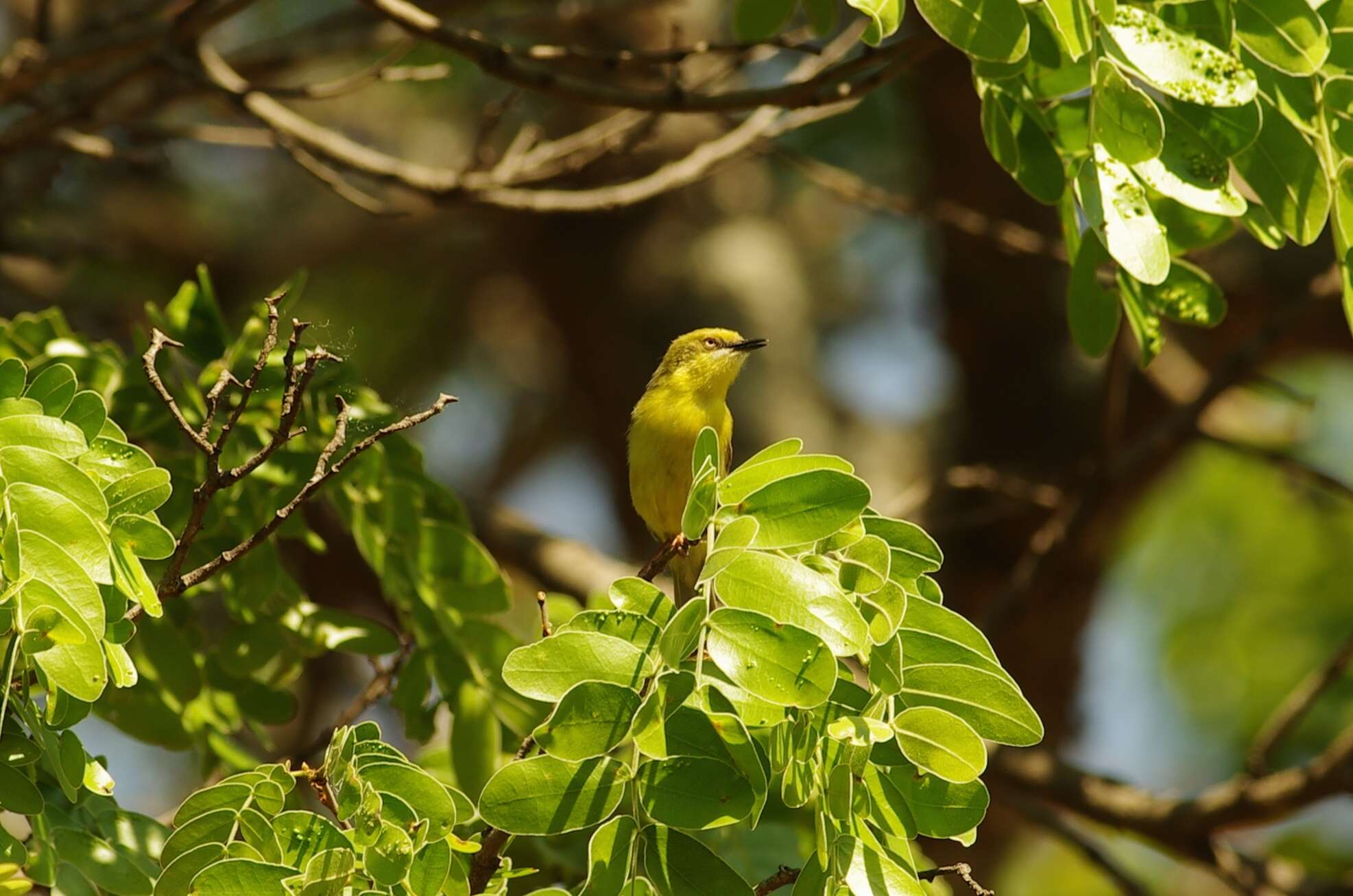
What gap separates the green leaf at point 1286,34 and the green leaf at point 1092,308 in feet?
1.64

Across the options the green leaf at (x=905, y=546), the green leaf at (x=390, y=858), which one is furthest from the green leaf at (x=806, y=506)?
the green leaf at (x=390, y=858)

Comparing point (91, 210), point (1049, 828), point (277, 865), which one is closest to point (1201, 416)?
point (1049, 828)

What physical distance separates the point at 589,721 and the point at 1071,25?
1.38 metres

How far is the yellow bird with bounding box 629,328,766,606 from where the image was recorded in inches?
188

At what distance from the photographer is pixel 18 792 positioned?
2.09m

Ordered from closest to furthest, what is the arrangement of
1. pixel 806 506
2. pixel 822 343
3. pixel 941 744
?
1. pixel 941 744
2. pixel 806 506
3. pixel 822 343

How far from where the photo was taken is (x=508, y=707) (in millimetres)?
3225

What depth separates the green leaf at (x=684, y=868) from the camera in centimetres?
198

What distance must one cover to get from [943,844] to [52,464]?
199 inches

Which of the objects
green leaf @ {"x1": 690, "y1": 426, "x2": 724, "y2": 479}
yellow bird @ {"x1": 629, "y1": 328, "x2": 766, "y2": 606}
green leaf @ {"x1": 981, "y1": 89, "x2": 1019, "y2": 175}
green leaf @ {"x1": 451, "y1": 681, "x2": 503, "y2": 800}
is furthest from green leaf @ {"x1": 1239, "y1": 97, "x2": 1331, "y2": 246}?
yellow bird @ {"x1": 629, "y1": 328, "x2": 766, "y2": 606}

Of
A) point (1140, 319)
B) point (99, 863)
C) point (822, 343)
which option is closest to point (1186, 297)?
point (1140, 319)

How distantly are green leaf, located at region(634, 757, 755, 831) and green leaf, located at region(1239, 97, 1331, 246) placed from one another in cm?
145

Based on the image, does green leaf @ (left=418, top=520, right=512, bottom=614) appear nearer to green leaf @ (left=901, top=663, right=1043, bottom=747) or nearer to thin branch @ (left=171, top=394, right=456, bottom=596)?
thin branch @ (left=171, top=394, right=456, bottom=596)

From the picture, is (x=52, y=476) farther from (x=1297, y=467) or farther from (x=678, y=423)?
(x=1297, y=467)
